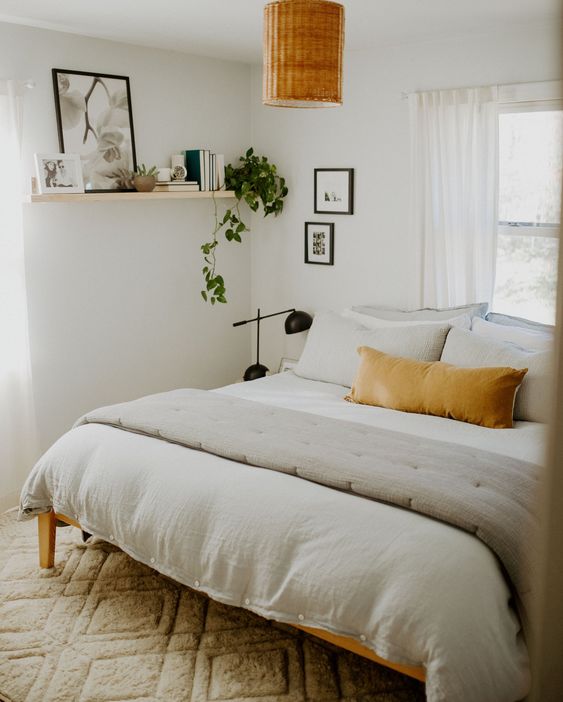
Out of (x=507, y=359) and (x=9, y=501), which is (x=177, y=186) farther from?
(x=507, y=359)

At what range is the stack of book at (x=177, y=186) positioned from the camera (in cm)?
426

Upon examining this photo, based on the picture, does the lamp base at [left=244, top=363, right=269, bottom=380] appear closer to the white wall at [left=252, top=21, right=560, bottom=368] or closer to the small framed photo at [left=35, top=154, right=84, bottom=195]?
the white wall at [left=252, top=21, right=560, bottom=368]

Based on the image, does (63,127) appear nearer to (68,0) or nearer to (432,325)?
(68,0)

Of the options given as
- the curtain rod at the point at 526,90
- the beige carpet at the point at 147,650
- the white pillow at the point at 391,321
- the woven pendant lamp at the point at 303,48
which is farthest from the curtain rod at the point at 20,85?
the curtain rod at the point at 526,90

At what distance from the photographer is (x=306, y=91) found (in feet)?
8.33

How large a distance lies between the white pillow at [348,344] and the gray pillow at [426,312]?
0.62ft

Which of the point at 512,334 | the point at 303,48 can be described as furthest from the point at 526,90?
the point at 303,48

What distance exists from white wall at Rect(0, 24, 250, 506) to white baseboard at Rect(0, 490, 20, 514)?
0.02 m

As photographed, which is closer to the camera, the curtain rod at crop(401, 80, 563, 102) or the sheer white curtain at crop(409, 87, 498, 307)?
the curtain rod at crop(401, 80, 563, 102)

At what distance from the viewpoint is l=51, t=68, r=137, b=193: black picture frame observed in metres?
3.80

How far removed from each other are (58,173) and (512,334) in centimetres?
238

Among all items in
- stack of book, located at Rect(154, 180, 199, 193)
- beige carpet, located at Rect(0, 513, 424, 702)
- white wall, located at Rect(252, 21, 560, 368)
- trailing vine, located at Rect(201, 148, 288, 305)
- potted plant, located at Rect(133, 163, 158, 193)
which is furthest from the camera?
trailing vine, located at Rect(201, 148, 288, 305)

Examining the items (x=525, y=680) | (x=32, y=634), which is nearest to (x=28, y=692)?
(x=32, y=634)

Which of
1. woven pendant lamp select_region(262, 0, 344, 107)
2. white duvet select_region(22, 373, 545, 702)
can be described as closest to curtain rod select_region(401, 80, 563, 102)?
woven pendant lamp select_region(262, 0, 344, 107)
